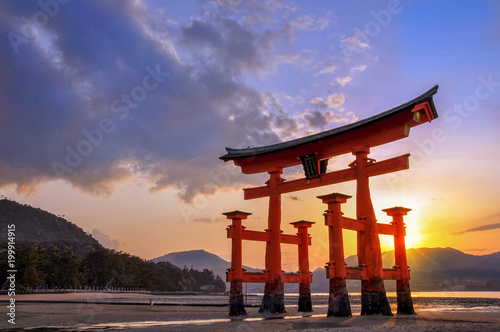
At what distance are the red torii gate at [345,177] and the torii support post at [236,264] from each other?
25cm

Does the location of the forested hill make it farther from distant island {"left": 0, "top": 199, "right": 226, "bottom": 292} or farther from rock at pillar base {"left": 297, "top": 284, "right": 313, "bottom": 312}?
rock at pillar base {"left": 297, "top": 284, "right": 313, "bottom": 312}

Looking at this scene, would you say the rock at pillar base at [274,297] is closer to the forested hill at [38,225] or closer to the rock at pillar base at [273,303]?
the rock at pillar base at [273,303]

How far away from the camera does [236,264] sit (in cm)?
2044

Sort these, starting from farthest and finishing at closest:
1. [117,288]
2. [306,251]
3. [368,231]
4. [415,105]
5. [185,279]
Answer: [185,279] → [117,288] → [306,251] → [368,231] → [415,105]

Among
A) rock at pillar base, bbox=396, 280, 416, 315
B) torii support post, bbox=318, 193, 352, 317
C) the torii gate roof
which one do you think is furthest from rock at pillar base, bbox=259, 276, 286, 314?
the torii gate roof

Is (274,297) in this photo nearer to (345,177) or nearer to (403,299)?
(403,299)

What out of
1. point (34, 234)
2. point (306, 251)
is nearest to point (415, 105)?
point (306, 251)

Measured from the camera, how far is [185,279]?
4363 inches

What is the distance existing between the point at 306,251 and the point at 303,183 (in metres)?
4.88

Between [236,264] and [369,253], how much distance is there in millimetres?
6988

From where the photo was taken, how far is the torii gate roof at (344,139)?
17219 millimetres

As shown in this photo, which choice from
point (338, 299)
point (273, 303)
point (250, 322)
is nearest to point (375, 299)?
point (338, 299)

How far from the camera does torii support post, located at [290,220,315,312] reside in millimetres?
23531

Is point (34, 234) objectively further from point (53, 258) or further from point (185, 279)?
point (53, 258)
